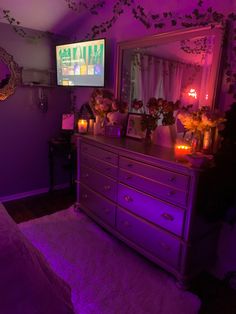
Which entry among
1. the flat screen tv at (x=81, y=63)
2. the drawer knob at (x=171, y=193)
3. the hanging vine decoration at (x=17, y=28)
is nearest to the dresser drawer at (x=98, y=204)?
the drawer knob at (x=171, y=193)

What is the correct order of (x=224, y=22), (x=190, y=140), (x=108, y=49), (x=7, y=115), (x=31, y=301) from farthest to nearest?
(x=7, y=115) < (x=108, y=49) < (x=190, y=140) < (x=224, y=22) < (x=31, y=301)

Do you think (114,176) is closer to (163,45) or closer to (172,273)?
(172,273)

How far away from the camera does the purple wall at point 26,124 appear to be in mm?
3133

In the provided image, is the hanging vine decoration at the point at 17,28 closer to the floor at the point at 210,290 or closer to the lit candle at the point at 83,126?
the lit candle at the point at 83,126

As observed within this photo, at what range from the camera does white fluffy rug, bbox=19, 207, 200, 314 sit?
5.76 ft

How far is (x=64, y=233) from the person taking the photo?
8.55ft

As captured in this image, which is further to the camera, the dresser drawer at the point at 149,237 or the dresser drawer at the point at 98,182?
the dresser drawer at the point at 98,182

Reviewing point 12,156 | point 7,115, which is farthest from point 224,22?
point 12,156

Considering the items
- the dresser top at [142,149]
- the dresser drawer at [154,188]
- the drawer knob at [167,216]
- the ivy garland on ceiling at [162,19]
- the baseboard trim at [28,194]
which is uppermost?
the ivy garland on ceiling at [162,19]

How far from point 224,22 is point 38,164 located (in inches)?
112

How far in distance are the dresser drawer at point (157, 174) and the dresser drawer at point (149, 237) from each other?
0.43 meters

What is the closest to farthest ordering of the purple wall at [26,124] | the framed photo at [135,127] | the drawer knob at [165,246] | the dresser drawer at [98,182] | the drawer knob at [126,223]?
the drawer knob at [165,246]
the drawer knob at [126,223]
the dresser drawer at [98,182]
the framed photo at [135,127]
the purple wall at [26,124]

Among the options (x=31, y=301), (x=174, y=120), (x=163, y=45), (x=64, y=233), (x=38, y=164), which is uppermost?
(x=163, y=45)

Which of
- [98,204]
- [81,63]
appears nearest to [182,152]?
[98,204]
